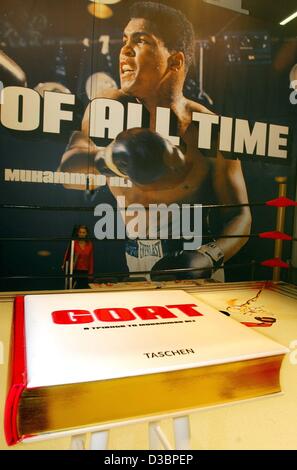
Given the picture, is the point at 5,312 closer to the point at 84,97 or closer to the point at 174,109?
the point at 84,97

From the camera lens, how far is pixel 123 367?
0.51 metres

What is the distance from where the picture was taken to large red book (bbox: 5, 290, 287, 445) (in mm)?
475

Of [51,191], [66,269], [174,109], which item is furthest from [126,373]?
[174,109]

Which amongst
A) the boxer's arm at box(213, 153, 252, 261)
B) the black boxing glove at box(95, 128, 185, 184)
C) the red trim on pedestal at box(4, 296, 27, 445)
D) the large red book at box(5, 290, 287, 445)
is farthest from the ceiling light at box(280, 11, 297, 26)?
the red trim on pedestal at box(4, 296, 27, 445)

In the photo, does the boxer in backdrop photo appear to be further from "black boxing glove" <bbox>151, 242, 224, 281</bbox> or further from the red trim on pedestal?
the red trim on pedestal

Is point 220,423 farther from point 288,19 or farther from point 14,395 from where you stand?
point 288,19

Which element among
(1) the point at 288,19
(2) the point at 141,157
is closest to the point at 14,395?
(2) the point at 141,157

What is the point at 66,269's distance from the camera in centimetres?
360

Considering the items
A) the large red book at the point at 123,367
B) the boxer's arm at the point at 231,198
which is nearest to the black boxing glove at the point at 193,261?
the boxer's arm at the point at 231,198

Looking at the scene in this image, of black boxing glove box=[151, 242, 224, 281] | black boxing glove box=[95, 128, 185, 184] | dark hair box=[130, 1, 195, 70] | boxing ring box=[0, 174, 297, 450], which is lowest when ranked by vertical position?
black boxing glove box=[151, 242, 224, 281]

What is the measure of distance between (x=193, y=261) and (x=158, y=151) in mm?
1491

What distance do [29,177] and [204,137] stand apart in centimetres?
226

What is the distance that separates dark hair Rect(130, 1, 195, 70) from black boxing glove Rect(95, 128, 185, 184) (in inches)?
41.2

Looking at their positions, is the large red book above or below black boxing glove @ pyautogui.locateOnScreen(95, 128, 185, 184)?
below
